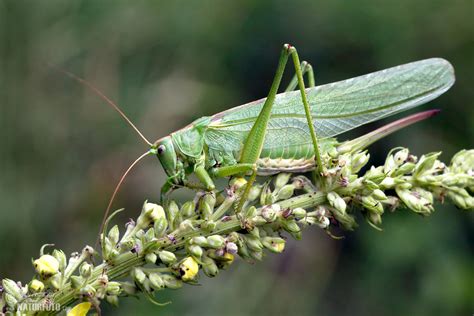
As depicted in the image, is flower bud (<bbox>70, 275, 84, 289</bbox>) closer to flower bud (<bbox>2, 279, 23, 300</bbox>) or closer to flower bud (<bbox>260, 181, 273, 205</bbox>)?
flower bud (<bbox>2, 279, 23, 300</bbox>)

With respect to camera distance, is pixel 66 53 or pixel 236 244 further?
pixel 66 53

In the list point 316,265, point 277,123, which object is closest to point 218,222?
point 277,123

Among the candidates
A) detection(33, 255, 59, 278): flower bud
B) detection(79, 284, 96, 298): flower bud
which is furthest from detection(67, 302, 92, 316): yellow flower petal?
detection(33, 255, 59, 278): flower bud

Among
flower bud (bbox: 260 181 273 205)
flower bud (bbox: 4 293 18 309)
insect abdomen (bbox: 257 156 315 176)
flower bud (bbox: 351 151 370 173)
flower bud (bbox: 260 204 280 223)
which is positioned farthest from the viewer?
insect abdomen (bbox: 257 156 315 176)

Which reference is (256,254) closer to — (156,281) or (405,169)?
(156,281)

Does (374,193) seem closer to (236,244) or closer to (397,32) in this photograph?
(236,244)

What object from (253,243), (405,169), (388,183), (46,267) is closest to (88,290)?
(46,267)

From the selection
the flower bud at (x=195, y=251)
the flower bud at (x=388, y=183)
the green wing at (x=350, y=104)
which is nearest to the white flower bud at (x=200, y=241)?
the flower bud at (x=195, y=251)
